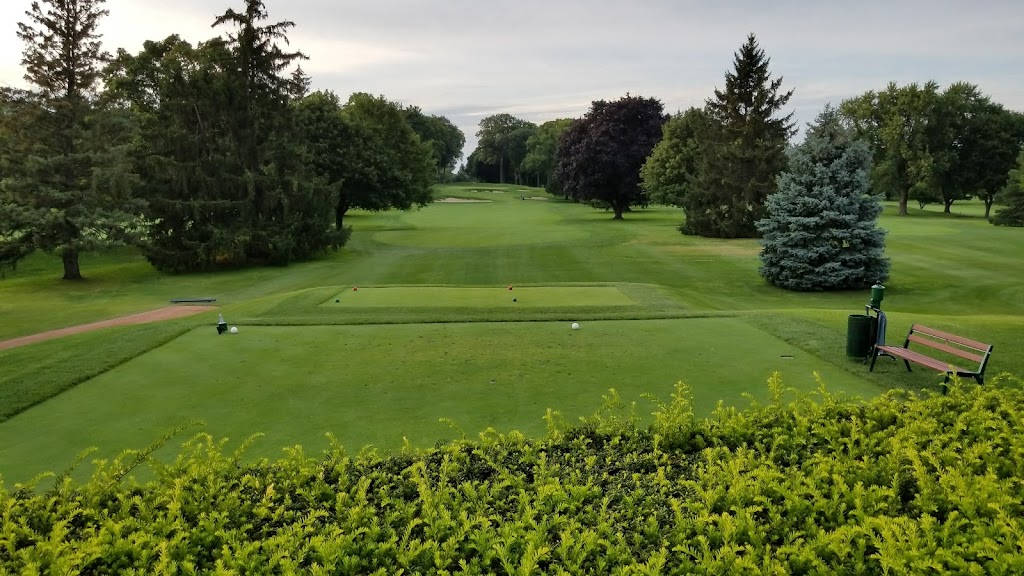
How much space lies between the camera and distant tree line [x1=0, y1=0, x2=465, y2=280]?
2700cm

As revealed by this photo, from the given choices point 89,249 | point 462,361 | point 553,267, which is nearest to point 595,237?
point 553,267

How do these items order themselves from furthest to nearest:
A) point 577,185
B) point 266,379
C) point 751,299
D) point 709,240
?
point 577,185 → point 709,240 → point 751,299 → point 266,379

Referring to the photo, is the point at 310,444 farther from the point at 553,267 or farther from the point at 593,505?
the point at 553,267

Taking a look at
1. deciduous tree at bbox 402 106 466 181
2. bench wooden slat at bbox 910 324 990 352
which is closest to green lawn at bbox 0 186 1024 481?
bench wooden slat at bbox 910 324 990 352

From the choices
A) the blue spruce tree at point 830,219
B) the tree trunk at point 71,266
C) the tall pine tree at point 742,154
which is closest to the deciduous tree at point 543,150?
the tall pine tree at point 742,154

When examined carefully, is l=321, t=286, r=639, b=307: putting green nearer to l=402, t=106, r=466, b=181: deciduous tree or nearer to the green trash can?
the green trash can

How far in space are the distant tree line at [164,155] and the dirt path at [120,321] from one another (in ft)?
33.2

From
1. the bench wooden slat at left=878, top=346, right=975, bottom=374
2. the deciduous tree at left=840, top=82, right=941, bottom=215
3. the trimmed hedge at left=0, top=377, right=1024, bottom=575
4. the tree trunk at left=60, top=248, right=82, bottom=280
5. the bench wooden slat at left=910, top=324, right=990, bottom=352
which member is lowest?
the tree trunk at left=60, top=248, right=82, bottom=280

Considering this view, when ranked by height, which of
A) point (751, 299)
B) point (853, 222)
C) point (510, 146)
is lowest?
point (751, 299)

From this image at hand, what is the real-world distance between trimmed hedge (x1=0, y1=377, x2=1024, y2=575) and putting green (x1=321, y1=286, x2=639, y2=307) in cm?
1086

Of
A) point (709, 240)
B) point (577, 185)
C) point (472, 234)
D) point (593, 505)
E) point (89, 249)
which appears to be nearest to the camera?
point (593, 505)

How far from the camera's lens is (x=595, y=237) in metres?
42.5

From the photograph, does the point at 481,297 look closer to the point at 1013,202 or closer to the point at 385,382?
the point at 385,382

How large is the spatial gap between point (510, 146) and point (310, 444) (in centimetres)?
13951
